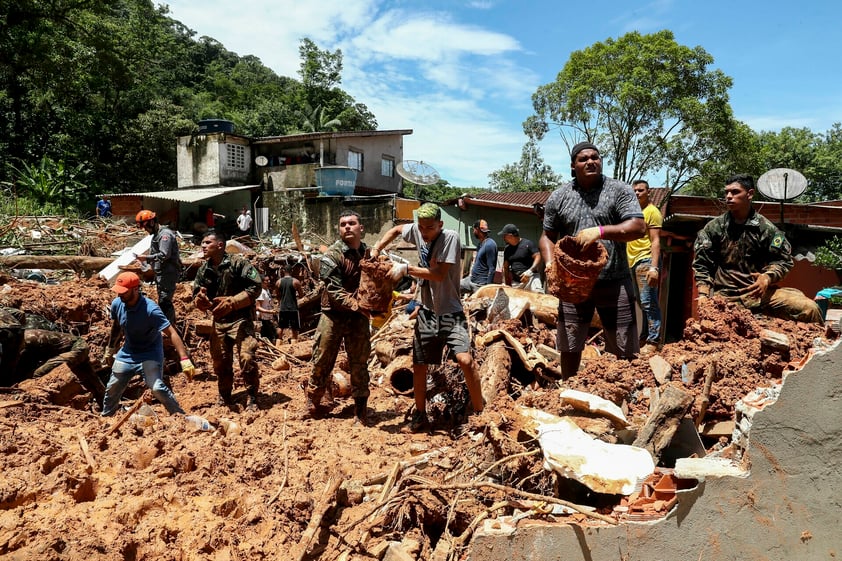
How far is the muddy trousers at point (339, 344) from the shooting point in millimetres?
4895

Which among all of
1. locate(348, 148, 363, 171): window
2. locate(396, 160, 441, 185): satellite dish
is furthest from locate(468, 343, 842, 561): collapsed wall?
locate(348, 148, 363, 171): window

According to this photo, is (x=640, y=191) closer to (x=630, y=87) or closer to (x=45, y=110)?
(x=630, y=87)

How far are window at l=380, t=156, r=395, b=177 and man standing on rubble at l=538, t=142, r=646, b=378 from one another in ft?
84.0

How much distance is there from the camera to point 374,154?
2803cm

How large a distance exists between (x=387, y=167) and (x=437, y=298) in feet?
84.5

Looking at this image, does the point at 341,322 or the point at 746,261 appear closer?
the point at 746,261

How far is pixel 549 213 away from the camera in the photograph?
157 inches

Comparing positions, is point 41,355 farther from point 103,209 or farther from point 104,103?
point 104,103

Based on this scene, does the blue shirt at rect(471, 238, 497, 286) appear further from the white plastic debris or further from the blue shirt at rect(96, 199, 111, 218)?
the blue shirt at rect(96, 199, 111, 218)

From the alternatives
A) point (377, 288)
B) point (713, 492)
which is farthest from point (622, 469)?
point (377, 288)

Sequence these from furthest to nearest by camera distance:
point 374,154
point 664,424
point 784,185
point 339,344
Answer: point 374,154
point 784,185
point 339,344
point 664,424

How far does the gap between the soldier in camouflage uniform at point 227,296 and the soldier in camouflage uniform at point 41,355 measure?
1.32m

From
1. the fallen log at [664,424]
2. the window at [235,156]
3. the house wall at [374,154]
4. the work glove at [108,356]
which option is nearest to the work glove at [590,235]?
the fallen log at [664,424]

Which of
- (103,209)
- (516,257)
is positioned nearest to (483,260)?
(516,257)
